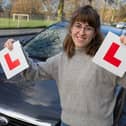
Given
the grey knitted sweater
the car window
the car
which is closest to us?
the grey knitted sweater

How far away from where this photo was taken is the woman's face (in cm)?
260

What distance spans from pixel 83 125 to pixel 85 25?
653 millimetres

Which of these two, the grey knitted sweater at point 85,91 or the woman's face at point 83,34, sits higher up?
the woman's face at point 83,34

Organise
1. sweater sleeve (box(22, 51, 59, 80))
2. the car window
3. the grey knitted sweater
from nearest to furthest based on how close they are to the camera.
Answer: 1. the grey knitted sweater
2. sweater sleeve (box(22, 51, 59, 80))
3. the car window

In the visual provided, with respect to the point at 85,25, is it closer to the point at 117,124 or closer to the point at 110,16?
the point at 117,124

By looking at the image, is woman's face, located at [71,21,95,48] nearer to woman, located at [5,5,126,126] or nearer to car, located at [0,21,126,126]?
woman, located at [5,5,126,126]

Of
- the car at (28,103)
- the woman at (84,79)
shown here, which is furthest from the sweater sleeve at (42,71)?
the car at (28,103)

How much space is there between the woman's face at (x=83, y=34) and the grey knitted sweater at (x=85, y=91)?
0.06m

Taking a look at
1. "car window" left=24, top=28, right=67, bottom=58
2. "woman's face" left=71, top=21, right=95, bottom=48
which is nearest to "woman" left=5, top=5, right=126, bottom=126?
"woman's face" left=71, top=21, right=95, bottom=48

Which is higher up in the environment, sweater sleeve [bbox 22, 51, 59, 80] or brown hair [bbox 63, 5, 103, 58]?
brown hair [bbox 63, 5, 103, 58]

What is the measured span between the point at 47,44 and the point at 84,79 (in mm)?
2840

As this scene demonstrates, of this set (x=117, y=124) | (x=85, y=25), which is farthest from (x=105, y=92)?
(x=117, y=124)

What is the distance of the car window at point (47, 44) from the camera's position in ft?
16.4

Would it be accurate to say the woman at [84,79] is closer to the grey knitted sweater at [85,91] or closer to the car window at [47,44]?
the grey knitted sweater at [85,91]
